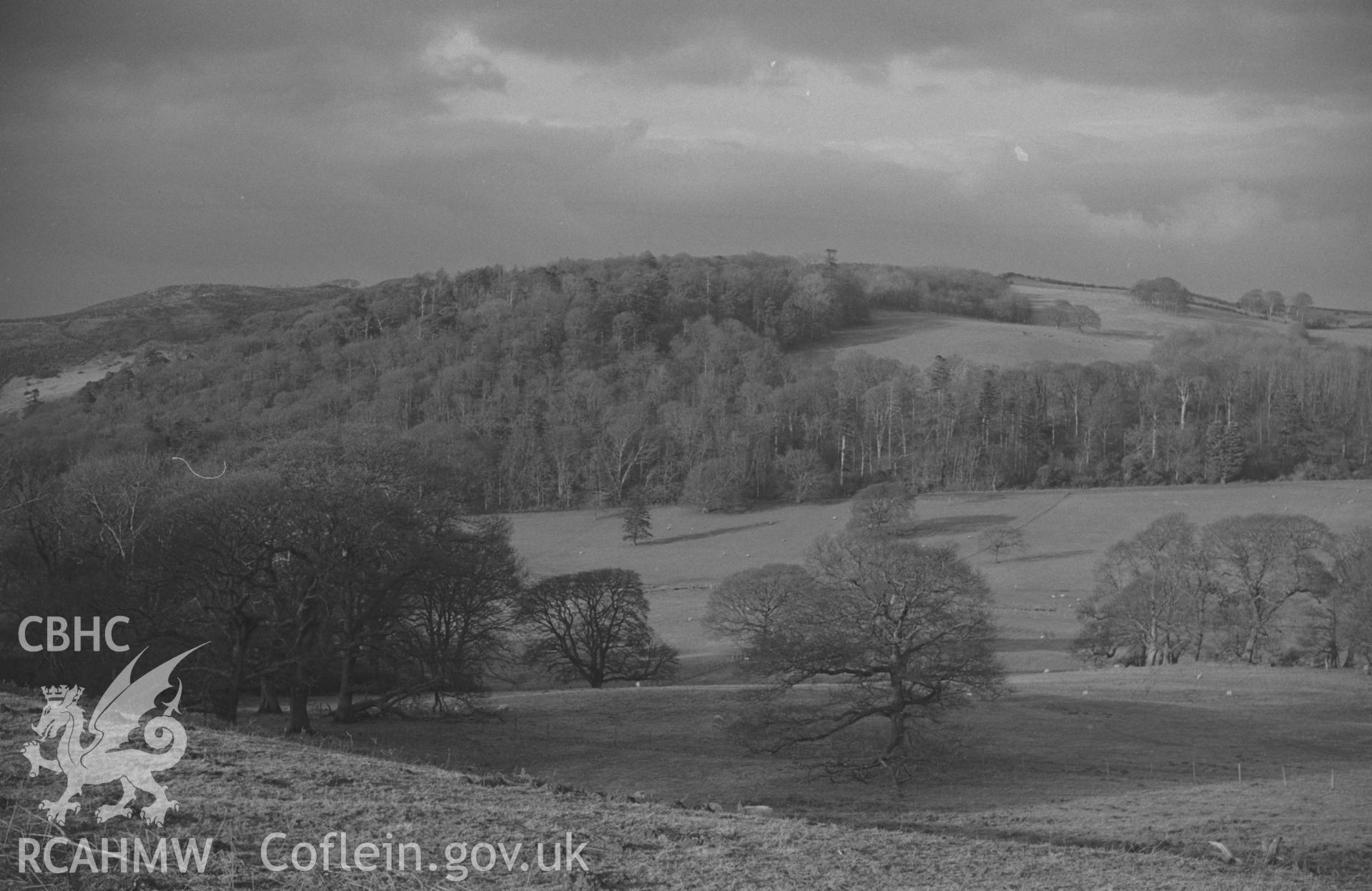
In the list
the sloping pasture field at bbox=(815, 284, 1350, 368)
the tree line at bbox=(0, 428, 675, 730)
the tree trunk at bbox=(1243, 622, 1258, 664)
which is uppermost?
the sloping pasture field at bbox=(815, 284, 1350, 368)

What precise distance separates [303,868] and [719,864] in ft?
17.1

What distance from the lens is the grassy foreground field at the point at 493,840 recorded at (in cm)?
1216

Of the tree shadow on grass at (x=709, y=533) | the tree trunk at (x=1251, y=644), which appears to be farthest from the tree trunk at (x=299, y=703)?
the tree shadow on grass at (x=709, y=533)

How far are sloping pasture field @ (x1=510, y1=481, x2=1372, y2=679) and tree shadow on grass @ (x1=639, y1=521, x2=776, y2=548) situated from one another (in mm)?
202

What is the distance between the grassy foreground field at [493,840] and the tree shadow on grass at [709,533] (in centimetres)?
8688

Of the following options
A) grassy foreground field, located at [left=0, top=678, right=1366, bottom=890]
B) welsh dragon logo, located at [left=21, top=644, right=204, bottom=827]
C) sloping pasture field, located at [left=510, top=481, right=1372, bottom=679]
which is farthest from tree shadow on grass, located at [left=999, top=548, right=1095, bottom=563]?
welsh dragon logo, located at [left=21, top=644, right=204, bottom=827]

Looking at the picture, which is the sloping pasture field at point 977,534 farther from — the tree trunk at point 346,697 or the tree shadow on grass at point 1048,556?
the tree trunk at point 346,697

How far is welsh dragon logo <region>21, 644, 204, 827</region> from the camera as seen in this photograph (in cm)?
1314

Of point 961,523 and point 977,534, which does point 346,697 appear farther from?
point 961,523

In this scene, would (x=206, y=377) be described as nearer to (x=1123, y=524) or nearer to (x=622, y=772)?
(x=1123, y=524)

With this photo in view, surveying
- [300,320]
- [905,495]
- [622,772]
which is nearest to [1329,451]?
[905,495]

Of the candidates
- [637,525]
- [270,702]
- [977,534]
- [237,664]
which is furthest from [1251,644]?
[637,525]

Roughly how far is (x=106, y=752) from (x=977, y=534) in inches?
3571

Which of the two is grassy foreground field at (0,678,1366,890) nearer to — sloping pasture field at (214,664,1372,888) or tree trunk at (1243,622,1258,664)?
sloping pasture field at (214,664,1372,888)
